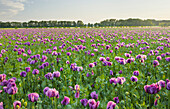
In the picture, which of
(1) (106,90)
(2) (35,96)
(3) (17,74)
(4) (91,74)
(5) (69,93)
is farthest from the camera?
(3) (17,74)

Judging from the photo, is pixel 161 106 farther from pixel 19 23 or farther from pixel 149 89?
pixel 19 23

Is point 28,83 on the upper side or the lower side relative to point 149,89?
lower

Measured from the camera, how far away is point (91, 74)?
3.52m

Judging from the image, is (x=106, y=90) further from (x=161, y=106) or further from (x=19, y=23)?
(x=19, y=23)

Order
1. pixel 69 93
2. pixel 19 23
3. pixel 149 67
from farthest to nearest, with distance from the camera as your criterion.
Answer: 1. pixel 19 23
2. pixel 149 67
3. pixel 69 93

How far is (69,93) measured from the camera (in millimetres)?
2615

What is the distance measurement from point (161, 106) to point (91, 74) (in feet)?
5.46

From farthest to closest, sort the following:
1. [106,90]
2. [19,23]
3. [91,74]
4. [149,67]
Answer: [19,23] → [149,67] → [91,74] → [106,90]

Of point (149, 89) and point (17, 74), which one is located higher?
point (149, 89)

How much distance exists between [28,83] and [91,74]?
4.55ft

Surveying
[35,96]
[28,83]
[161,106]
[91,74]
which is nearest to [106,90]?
[91,74]

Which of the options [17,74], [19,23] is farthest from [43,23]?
[17,74]

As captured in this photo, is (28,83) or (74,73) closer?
(28,83)

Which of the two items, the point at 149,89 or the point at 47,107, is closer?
the point at 149,89
